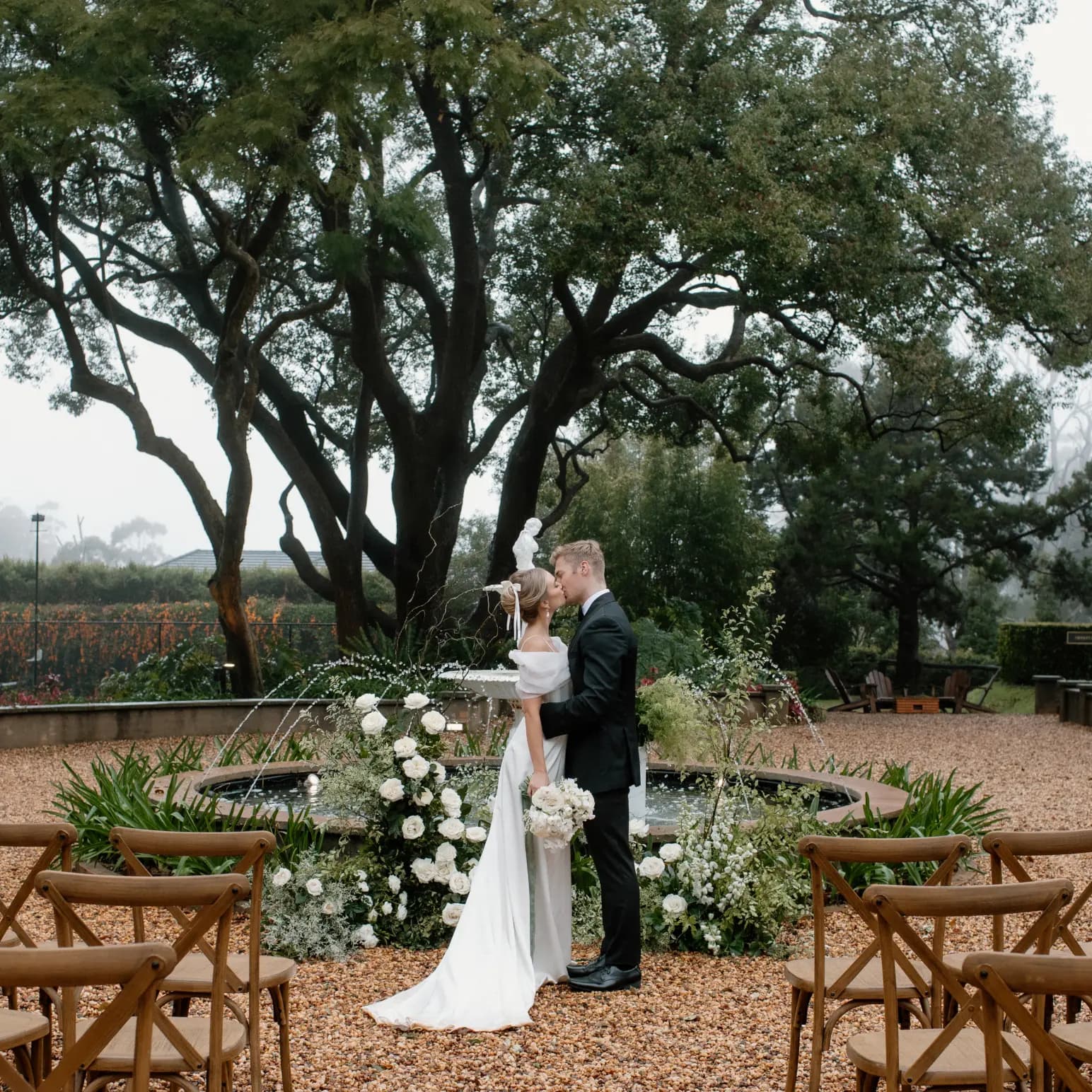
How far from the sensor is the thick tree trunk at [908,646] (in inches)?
964

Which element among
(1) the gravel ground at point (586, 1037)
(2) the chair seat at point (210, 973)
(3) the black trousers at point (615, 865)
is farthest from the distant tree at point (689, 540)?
(2) the chair seat at point (210, 973)

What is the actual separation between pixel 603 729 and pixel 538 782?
0.97 ft

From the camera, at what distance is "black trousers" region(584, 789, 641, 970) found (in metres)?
4.76

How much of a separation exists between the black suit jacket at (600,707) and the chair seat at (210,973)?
4.33 feet

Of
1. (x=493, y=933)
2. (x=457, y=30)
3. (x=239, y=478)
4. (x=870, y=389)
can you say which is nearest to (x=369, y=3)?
(x=457, y=30)

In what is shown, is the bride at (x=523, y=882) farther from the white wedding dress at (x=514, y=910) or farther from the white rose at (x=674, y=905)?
the white rose at (x=674, y=905)

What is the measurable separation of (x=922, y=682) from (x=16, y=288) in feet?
54.7

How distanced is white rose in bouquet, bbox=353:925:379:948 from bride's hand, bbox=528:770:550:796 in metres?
1.21

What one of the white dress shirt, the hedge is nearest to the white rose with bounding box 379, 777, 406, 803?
the white dress shirt

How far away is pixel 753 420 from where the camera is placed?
2055 cm

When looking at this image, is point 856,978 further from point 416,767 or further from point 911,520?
point 911,520

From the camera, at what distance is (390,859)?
18.5ft

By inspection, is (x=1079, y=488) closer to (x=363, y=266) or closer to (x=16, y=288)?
(x=363, y=266)

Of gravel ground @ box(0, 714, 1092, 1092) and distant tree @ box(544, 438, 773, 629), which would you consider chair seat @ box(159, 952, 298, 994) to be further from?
distant tree @ box(544, 438, 773, 629)
